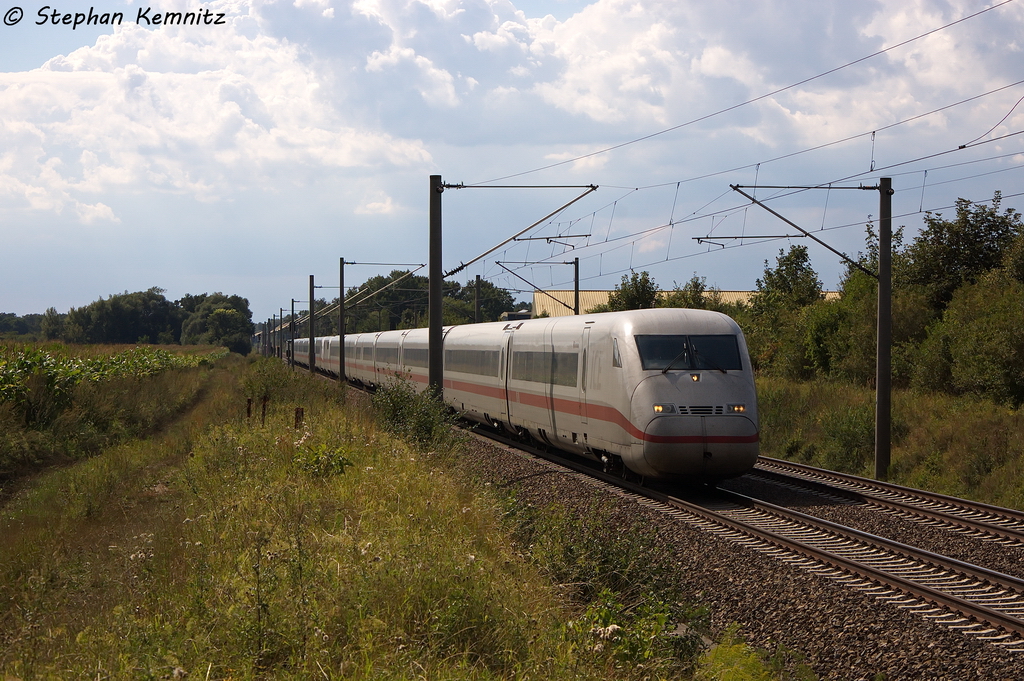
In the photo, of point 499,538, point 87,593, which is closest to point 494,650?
point 499,538

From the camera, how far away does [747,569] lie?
941 cm

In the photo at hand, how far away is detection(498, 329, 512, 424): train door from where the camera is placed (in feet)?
68.7

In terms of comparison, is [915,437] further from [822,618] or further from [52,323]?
[52,323]

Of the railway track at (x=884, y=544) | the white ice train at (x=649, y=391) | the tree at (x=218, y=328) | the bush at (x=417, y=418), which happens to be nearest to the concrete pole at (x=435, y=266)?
the bush at (x=417, y=418)

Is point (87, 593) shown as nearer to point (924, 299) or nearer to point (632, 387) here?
point (632, 387)

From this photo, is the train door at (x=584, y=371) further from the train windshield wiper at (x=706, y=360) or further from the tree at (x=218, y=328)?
the tree at (x=218, y=328)

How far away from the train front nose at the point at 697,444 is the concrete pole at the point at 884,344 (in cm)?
465

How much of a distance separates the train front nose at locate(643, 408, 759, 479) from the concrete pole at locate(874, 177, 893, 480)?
465cm

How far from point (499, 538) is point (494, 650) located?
3.05 meters

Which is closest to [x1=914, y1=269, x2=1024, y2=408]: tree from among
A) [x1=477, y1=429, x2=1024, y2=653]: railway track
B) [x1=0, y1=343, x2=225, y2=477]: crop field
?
[x1=477, y1=429, x2=1024, y2=653]: railway track

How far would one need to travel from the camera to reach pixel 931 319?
86.3 ft

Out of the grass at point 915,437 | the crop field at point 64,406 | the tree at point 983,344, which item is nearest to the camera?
the grass at point 915,437

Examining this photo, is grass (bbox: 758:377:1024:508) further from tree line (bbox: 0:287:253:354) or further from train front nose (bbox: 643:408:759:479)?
tree line (bbox: 0:287:253:354)

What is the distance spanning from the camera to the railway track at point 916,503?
1149cm
